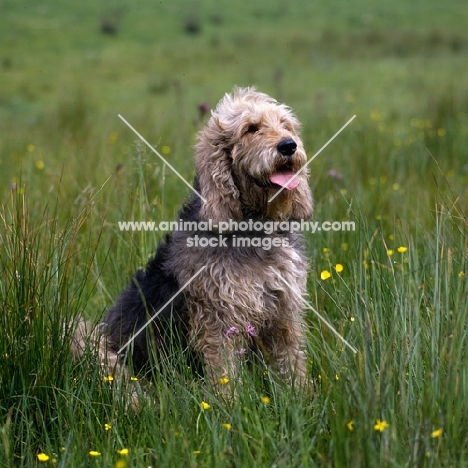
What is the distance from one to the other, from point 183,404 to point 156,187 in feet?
10.9

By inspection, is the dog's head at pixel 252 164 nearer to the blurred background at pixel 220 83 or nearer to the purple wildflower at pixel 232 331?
the purple wildflower at pixel 232 331

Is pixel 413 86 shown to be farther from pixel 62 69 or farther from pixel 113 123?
pixel 62 69

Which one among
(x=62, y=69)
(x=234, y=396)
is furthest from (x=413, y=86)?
(x=234, y=396)

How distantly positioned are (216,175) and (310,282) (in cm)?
118

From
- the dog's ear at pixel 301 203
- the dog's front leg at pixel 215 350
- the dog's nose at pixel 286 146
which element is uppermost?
the dog's nose at pixel 286 146

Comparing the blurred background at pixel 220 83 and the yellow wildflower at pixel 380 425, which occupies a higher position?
the blurred background at pixel 220 83

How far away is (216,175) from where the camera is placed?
179 inches

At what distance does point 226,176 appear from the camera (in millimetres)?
4547

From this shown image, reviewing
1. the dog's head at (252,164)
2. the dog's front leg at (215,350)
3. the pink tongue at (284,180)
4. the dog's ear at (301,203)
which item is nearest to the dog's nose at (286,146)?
the dog's head at (252,164)

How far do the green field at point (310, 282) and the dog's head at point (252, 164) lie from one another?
38 centimetres

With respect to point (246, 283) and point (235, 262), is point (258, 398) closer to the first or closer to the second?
point (246, 283)

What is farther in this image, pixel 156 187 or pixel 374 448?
pixel 156 187

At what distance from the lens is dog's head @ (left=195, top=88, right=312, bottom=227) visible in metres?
4.42

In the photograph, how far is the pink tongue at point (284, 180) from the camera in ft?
14.5
